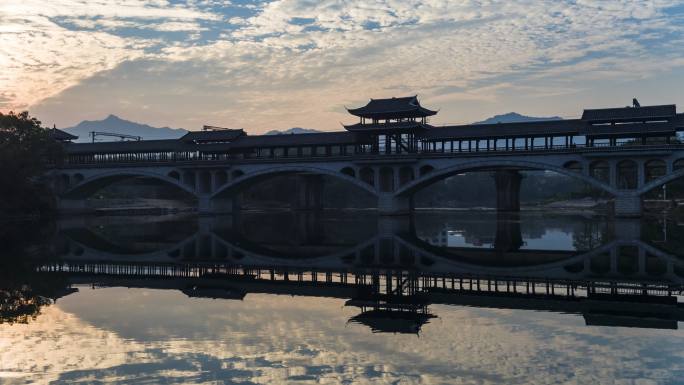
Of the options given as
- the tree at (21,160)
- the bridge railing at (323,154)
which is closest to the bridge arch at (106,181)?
the bridge railing at (323,154)

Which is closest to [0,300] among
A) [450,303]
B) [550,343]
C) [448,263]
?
[450,303]

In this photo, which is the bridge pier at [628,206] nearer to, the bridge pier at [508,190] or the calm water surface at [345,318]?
the calm water surface at [345,318]

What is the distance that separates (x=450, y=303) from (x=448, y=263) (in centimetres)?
1299

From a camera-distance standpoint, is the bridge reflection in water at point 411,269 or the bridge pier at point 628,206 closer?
the bridge reflection in water at point 411,269

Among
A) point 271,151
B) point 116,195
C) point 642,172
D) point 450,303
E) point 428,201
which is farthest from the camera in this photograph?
point 428,201

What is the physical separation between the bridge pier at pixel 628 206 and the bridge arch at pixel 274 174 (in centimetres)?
2933

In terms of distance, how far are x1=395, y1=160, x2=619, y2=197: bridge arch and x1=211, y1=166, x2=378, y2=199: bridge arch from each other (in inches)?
211

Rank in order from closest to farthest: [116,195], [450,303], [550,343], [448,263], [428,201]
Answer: [550,343] → [450,303] → [448,263] → [116,195] → [428,201]

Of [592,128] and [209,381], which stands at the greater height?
[592,128]

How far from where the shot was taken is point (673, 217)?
242ft

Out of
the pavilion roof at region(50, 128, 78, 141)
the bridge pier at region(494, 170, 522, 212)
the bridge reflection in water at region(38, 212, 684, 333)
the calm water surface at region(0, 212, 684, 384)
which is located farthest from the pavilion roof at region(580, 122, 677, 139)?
the pavilion roof at region(50, 128, 78, 141)

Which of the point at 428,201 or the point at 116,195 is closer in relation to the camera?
the point at 116,195

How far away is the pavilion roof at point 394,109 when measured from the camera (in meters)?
77.9

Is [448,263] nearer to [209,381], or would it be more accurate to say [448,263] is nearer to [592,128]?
[209,381]
